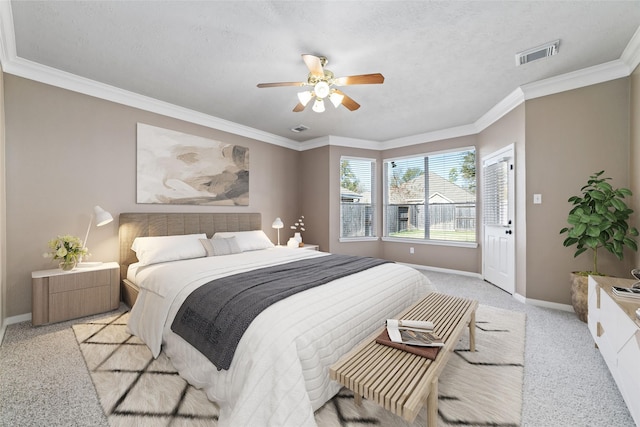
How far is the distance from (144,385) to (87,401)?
296 millimetres

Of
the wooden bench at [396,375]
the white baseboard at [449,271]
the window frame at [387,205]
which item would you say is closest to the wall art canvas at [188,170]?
the window frame at [387,205]

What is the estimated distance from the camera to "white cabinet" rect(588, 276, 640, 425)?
143 centimetres

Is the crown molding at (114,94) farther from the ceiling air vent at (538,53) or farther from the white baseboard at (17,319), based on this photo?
the ceiling air vent at (538,53)

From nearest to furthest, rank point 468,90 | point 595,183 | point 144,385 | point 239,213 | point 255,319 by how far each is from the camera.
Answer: point 255,319, point 144,385, point 595,183, point 468,90, point 239,213

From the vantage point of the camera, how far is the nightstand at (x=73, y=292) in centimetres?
265

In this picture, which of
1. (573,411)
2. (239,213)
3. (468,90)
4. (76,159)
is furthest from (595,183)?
(76,159)

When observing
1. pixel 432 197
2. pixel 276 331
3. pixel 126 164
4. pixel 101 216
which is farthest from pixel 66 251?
pixel 432 197

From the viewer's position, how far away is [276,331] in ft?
4.96

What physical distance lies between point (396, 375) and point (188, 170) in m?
3.81

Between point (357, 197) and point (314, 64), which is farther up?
point (314, 64)

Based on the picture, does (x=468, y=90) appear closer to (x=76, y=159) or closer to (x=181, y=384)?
(x=181, y=384)

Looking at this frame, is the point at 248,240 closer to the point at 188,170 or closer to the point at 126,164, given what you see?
the point at 188,170

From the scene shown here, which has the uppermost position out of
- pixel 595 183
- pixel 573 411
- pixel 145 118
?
pixel 145 118

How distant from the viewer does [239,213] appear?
4.60 meters
